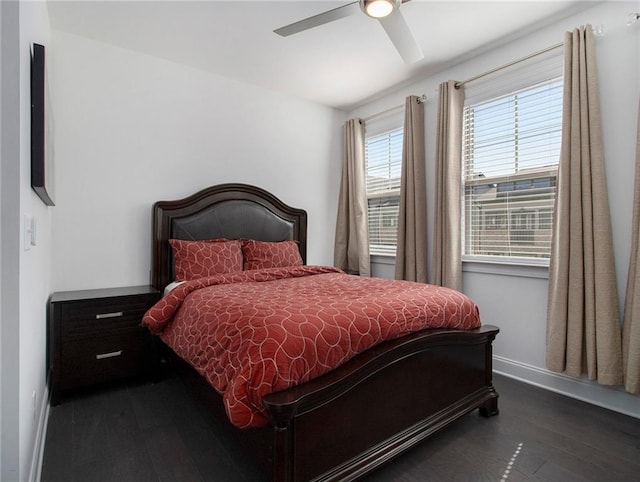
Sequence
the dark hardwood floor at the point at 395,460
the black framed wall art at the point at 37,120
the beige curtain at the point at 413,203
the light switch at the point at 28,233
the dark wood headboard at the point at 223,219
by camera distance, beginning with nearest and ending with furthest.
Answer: the light switch at the point at 28,233 < the black framed wall art at the point at 37,120 < the dark hardwood floor at the point at 395,460 < the dark wood headboard at the point at 223,219 < the beige curtain at the point at 413,203

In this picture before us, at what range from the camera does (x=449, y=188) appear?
309 cm

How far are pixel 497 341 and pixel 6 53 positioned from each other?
11.1ft

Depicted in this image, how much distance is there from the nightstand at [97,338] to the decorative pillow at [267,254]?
0.86 m

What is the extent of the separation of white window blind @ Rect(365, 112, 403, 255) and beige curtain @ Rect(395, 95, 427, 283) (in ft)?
1.05

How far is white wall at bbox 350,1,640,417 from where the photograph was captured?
2248mm

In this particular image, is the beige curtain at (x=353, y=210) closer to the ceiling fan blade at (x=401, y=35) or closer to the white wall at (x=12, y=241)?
the ceiling fan blade at (x=401, y=35)

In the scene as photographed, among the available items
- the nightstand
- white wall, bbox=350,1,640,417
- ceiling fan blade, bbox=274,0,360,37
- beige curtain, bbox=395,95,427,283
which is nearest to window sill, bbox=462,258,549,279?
white wall, bbox=350,1,640,417

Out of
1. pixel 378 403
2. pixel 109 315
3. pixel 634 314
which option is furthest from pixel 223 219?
pixel 634 314

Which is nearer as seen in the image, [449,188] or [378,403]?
[378,403]

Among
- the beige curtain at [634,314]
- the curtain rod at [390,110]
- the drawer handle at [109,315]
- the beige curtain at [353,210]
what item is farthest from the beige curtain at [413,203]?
the drawer handle at [109,315]

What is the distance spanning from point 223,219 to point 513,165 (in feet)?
8.42

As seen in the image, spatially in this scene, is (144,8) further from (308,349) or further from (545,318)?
(545,318)

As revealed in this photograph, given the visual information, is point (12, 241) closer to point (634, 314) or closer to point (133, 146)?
point (133, 146)

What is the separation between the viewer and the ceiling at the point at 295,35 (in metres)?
2.43
